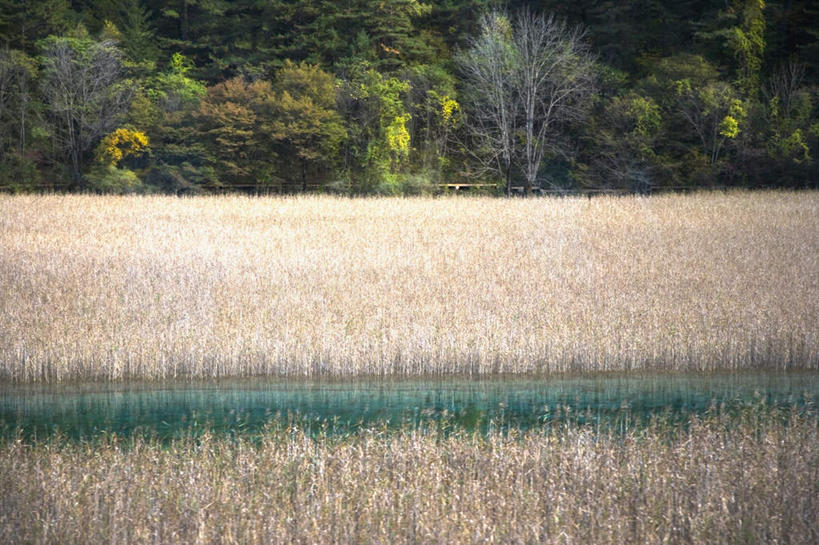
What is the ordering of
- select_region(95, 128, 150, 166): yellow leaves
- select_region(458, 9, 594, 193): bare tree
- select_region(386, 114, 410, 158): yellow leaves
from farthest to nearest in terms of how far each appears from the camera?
select_region(386, 114, 410, 158): yellow leaves < select_region(95, 128, 150, 166): yellow leaves < select_region(458, 9, 594, 193): bare tree

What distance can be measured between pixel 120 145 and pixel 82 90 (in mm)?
4004

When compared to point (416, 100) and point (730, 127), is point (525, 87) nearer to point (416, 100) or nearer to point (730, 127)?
point (416, 100)

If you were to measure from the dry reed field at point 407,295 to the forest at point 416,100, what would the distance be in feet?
43.3

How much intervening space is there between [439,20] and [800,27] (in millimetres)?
18727

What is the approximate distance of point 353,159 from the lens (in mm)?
43844

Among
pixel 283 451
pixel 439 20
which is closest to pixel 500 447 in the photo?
pixel 283 451

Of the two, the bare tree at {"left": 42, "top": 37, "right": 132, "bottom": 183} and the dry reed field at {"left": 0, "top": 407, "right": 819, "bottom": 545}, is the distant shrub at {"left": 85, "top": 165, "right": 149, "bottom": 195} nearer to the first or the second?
the bare tree at {"left": 42, "top": 37, "right": 132, "bottom": 183}

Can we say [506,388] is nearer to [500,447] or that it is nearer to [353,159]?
[500,447]

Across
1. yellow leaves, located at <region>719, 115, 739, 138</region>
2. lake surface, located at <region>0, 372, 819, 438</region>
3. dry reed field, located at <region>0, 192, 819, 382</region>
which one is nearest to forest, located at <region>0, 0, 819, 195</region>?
yellow leaves, located at <region>719, 115, 739, 138</region>

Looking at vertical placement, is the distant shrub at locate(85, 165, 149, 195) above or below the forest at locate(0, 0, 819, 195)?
below

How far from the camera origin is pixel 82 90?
43094mm

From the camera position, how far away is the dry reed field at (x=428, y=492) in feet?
18.9

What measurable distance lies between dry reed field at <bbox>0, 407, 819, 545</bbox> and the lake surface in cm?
191

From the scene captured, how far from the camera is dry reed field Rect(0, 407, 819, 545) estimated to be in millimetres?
5746
